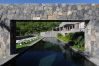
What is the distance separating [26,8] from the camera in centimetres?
1991

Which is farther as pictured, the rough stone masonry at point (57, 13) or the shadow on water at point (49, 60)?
the rough stone masonry at point (57, 13)

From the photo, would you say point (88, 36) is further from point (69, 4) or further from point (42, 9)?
point (42, 9)

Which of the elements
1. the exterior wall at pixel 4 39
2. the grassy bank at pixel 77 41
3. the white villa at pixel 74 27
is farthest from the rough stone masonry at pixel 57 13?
the white villa at pixel 74 27

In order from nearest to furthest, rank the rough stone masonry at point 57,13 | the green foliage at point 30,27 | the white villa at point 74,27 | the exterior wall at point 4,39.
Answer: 1. the rough stone masonry at point 57,13
2. the exterior wall at point 4,39
3. the white villa at point 74,27
4. the green foliage at point 30,27

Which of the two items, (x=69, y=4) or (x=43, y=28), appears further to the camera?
(x=43, y=28)

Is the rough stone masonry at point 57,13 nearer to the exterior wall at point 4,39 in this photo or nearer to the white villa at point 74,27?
the exterior wall at point 4,39

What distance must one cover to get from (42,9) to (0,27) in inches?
149

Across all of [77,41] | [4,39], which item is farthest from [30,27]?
[4,39]

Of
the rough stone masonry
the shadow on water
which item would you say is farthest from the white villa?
the rough stone masonry

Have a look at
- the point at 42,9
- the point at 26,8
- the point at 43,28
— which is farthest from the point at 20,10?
the point at 43,28

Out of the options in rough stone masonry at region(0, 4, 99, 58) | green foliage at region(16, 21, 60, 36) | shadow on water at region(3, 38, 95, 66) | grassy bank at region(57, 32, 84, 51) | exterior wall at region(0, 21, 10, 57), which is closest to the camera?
shadow on water at region(3, 38, 95, 66)

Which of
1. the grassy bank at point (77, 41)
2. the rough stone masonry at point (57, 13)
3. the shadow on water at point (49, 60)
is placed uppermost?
the rough stone masonry at point (57, 13)

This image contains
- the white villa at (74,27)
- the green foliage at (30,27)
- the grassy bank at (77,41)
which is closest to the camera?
the grassy bank at (77,41)

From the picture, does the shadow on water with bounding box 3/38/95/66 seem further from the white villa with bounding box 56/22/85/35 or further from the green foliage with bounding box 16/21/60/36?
the green foliage with bounding box 16/21/60/36
